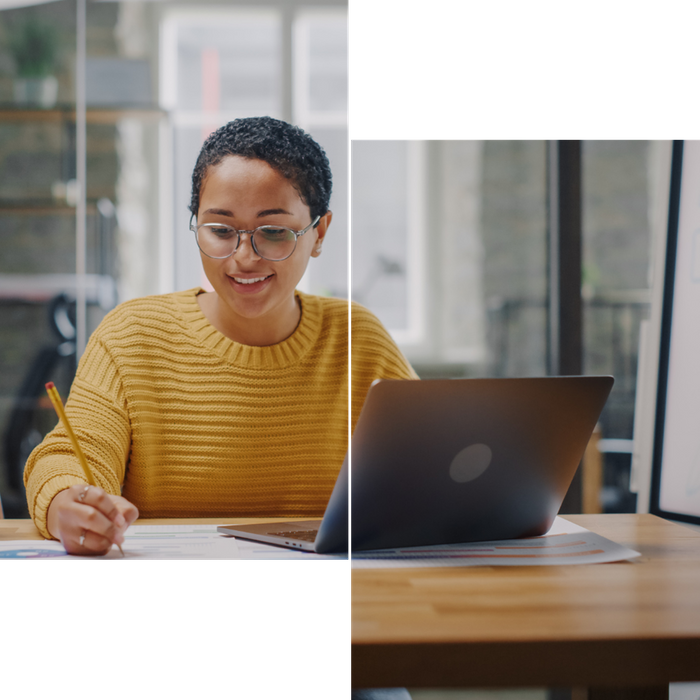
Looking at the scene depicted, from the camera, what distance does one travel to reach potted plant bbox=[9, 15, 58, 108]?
2381 mm

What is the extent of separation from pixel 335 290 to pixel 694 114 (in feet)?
4.53

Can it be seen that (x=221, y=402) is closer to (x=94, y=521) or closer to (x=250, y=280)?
(x=250, y=280)

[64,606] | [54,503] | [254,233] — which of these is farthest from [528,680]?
[254,233]

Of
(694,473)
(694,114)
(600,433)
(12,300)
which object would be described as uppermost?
(694,114)

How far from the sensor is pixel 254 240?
3.65 ft

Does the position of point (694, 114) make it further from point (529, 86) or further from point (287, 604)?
point (287, 604)

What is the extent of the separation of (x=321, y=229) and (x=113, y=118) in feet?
4.89

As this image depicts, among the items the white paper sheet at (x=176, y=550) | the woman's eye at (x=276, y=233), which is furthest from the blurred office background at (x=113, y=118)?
the white paper sheet at (x=176, y=550)

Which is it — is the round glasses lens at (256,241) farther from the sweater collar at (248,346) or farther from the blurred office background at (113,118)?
the blurred office background at (113,118)

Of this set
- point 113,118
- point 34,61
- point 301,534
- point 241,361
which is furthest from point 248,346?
point 34,61

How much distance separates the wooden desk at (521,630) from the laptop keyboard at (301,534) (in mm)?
70

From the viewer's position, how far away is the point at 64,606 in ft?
1.75

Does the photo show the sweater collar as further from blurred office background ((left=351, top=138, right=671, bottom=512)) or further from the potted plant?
the potted plant

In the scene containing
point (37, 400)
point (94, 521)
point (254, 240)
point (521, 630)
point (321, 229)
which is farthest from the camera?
point (37, 400)
